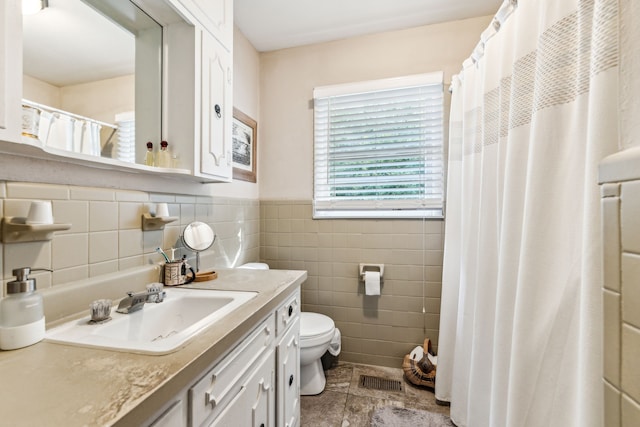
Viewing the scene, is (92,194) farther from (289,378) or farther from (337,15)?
(337,15)

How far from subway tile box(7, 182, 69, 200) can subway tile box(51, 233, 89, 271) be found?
5.0 inches

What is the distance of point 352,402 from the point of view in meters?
1.68

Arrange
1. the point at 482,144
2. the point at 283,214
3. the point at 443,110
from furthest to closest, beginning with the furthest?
the point at 283,214
the point at 443,110
the point at 482,144

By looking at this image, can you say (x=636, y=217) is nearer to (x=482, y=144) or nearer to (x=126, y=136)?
(x=482, y=144)

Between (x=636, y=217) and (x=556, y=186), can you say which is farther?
→ (x=556, y=186)

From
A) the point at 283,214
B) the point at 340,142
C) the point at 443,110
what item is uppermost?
the point at 443,110

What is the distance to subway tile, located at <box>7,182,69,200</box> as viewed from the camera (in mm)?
738

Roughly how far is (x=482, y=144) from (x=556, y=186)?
0.60 metres

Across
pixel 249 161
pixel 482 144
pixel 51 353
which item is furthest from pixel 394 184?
pixel 51 353

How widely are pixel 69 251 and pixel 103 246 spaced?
0.11 meters

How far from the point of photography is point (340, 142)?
2.15 meters

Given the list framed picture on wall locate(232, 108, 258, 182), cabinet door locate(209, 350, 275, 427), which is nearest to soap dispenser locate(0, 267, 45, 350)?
cabinet door locate(209, 350, 275, 427)

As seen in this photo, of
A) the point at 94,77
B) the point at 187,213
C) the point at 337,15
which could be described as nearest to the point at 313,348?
the point at 187,213

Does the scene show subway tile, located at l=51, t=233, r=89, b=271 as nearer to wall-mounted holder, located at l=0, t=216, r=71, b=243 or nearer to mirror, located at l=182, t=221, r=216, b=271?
wall-mounted holder, located at l=0, t=216, r=71, b=243
